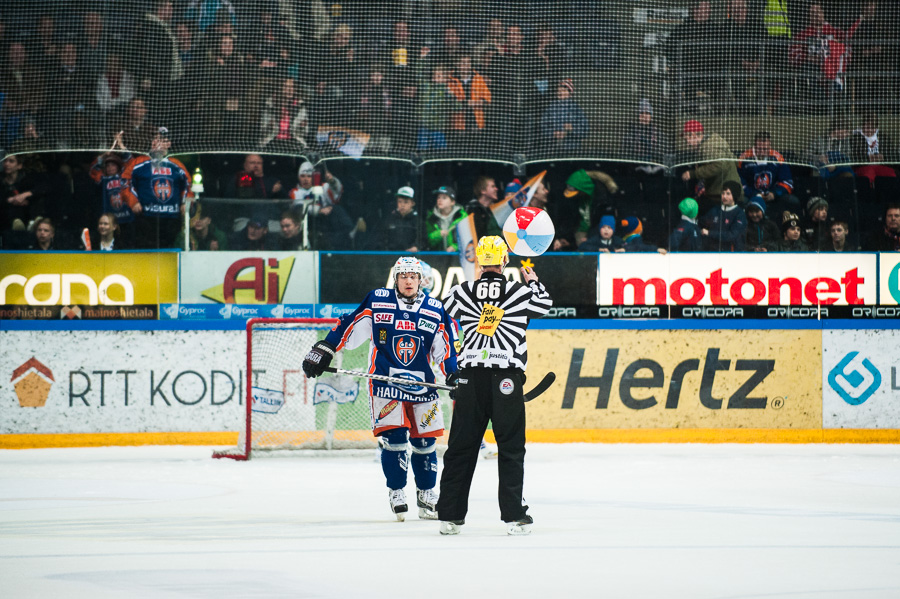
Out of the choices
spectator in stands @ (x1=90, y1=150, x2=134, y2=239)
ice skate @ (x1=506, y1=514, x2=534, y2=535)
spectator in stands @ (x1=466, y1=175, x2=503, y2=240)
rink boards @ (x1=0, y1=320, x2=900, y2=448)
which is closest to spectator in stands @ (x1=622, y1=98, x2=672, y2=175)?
spectator in stands @ (x1=466, y1=175, x2=503, y2=240)

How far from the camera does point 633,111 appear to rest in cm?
1072

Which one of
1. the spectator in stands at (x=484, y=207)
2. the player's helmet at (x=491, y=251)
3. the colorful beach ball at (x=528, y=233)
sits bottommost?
the player's helmet at (x=491, y=251)

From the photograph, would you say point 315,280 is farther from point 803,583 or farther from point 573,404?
point 803,583

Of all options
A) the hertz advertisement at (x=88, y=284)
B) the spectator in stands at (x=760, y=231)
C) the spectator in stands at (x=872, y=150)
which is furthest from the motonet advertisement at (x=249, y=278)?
the spectator in stands at (x=872, y=150)

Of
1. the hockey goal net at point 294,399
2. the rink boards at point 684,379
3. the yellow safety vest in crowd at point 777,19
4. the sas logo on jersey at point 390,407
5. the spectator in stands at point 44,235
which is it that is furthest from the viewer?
the yellow safety vest in crowd at point 777,19

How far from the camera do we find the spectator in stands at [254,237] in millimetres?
10219

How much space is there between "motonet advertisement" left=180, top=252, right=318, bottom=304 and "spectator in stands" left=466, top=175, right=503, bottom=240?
1545 millimetres

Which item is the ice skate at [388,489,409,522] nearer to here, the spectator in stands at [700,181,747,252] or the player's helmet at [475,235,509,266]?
the player's helmet at [475,235,509,266]

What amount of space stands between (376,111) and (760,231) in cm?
382

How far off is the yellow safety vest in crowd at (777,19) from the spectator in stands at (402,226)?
12.7 ft

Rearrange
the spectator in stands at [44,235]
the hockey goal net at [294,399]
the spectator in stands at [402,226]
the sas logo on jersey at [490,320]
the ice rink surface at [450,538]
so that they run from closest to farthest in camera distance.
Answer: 1. the ice rink surface at [450,538]
2. the sas logo on jersey at [490,320]
3. the hockey goal net at [294,399]
4. the spectator in stands at [44,235]
5. the spectator in stands at [402,226]

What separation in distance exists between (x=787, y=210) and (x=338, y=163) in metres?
4.28

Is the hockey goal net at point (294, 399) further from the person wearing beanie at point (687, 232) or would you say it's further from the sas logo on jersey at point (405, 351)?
Result: the sas logo on jersey at point (405, 351)

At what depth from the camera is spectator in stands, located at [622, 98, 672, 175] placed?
10617mm
